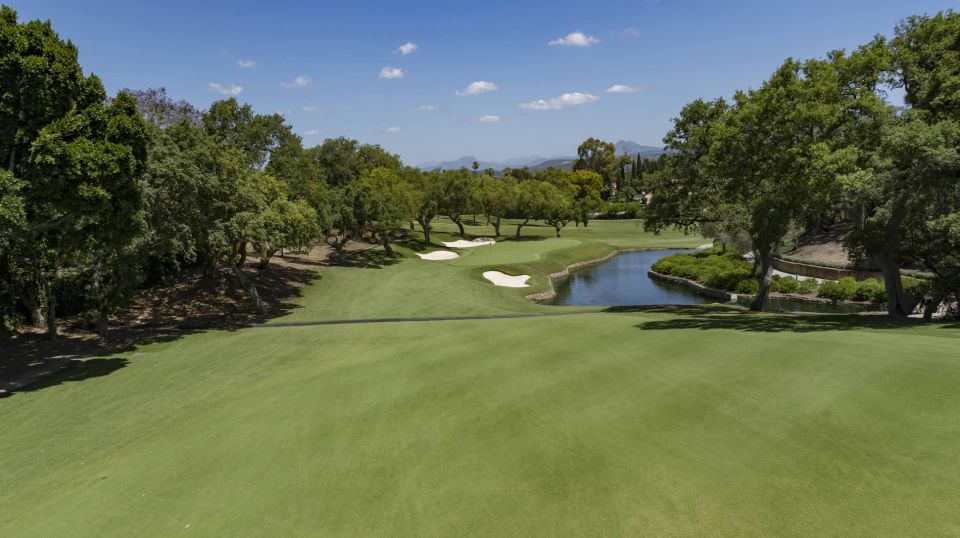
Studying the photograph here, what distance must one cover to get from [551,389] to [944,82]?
73.3 feet

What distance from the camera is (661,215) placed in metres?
34.4

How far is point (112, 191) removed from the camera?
63.4 feet

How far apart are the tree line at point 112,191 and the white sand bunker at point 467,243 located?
24.9 metres

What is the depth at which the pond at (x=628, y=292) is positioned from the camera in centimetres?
4547

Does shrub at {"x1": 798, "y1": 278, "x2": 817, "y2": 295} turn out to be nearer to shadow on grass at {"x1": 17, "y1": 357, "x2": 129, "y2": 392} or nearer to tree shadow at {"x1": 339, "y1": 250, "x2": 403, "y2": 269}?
tree shadow at {"x1": 339, "y1": 250, "x2": 403, "y2": 269}

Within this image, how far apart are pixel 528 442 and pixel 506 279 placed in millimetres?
42339

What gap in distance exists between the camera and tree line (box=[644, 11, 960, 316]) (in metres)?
19.6

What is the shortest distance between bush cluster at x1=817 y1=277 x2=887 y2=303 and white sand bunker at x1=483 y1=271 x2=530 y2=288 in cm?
2726

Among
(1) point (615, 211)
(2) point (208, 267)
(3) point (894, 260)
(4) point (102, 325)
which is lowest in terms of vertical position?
(4) point (102, 325)

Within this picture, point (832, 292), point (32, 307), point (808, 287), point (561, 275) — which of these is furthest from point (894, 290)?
point (32, 307)

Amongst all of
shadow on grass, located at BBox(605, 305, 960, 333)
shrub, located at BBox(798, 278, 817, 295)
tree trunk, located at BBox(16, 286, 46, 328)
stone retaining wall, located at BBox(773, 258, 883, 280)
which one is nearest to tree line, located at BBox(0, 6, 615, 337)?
tree trunk, located at BBox(16, 286, 46, 328)

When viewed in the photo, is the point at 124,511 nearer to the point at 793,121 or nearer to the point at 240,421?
the point at 240,421

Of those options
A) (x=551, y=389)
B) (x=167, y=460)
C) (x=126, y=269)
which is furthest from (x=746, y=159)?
(x=126, y=269)

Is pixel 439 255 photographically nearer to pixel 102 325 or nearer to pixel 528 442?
pixel 102 325
